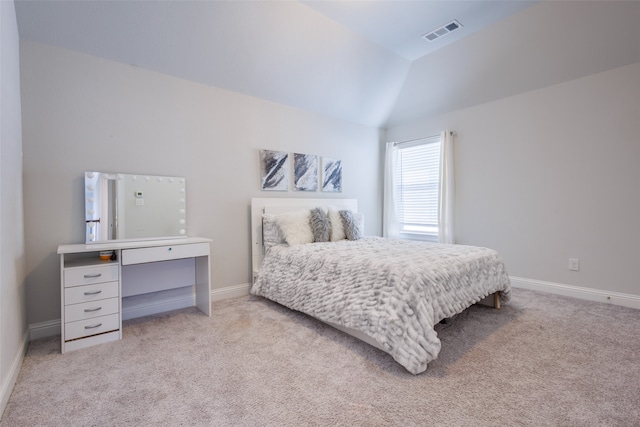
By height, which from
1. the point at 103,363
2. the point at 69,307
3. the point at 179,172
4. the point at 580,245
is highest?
the point at 179,172

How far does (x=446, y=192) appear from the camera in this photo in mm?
3910

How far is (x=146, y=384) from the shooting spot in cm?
159

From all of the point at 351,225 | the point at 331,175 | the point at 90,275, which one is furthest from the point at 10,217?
the point at 331,175

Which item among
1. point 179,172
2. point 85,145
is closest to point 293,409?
point 179,172

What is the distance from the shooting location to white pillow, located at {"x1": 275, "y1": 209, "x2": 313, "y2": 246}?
301 cm

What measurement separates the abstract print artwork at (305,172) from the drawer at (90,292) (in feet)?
7.13

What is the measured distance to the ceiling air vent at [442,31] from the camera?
9.75 ft

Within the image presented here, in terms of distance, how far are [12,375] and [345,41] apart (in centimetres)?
373

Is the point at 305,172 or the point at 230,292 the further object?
the point at 305,172

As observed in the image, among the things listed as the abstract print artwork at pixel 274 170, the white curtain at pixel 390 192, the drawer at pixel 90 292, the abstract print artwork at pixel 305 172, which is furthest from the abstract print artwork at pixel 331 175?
the drawer at pixel 90 292

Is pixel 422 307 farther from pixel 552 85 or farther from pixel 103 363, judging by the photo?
pixel 552 85

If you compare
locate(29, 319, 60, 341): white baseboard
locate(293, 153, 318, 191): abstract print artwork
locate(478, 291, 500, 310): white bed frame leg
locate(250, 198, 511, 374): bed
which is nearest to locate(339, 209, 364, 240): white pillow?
locate(250, 198, 511, 374): bed

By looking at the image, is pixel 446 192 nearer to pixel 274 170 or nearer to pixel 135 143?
pixel 274 170

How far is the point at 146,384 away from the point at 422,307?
5.33ft
